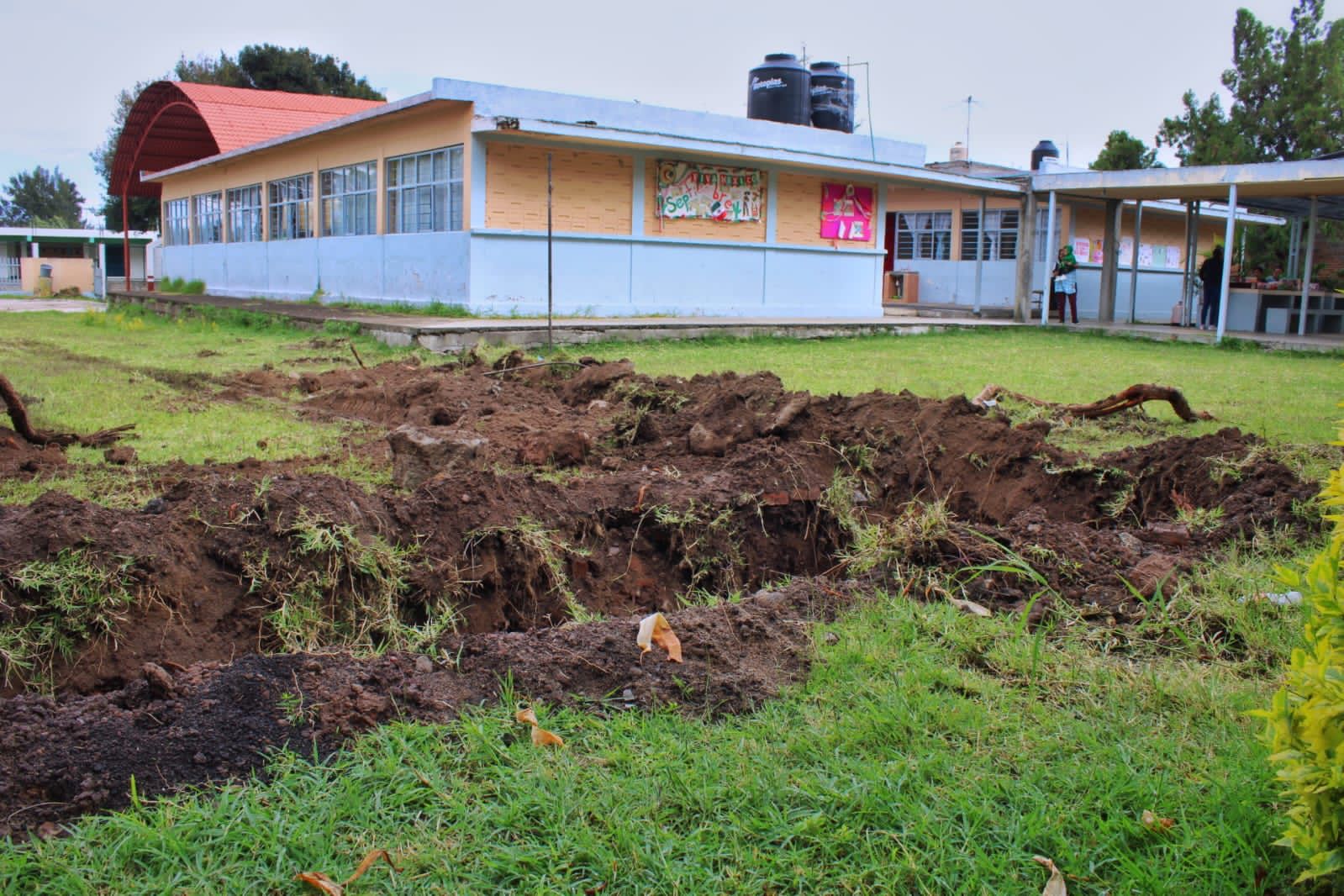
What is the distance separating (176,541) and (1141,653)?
136 inches

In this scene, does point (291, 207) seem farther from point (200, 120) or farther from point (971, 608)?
point (971, 608)

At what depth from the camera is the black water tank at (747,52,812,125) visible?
76.5ft

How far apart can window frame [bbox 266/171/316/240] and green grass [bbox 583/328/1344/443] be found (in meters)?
11.7

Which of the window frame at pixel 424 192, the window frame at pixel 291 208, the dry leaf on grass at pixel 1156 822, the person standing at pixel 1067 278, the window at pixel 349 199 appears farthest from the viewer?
the window frame at pixel 291 208

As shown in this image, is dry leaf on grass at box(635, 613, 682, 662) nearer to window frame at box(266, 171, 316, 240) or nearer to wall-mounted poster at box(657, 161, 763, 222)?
wall-mounted poster at box(657, 161, 763, 222)

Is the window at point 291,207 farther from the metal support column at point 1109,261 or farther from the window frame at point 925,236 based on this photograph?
the metal support column at point 1109,261

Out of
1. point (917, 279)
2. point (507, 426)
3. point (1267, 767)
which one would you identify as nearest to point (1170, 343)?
point (917, 279)

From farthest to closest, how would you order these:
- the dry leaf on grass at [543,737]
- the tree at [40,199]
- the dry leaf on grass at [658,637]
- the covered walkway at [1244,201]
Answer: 1. the tree at [40,199]
2. the covered walkway at [1244,201]
3. the dry leaf on grass at [658,637]
4. the dry leaf on grass at [543,737]

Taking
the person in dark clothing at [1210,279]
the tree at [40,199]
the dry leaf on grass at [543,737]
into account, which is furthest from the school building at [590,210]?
the tree at [40,199]

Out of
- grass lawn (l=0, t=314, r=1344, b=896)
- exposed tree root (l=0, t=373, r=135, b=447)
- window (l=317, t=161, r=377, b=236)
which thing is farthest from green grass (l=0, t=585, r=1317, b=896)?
window (l=317, t=161, r=377, b=236)

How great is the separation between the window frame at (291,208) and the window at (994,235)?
55.3 ft

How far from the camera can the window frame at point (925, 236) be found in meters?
30.4

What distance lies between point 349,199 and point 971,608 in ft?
67.1

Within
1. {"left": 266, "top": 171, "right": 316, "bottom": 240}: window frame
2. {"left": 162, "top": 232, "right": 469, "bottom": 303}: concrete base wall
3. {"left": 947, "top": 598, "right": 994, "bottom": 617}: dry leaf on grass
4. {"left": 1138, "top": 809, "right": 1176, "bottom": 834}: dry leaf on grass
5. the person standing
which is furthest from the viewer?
{"left": 266, "top": 171, "right": 316, "bottom": 240}: window frame
